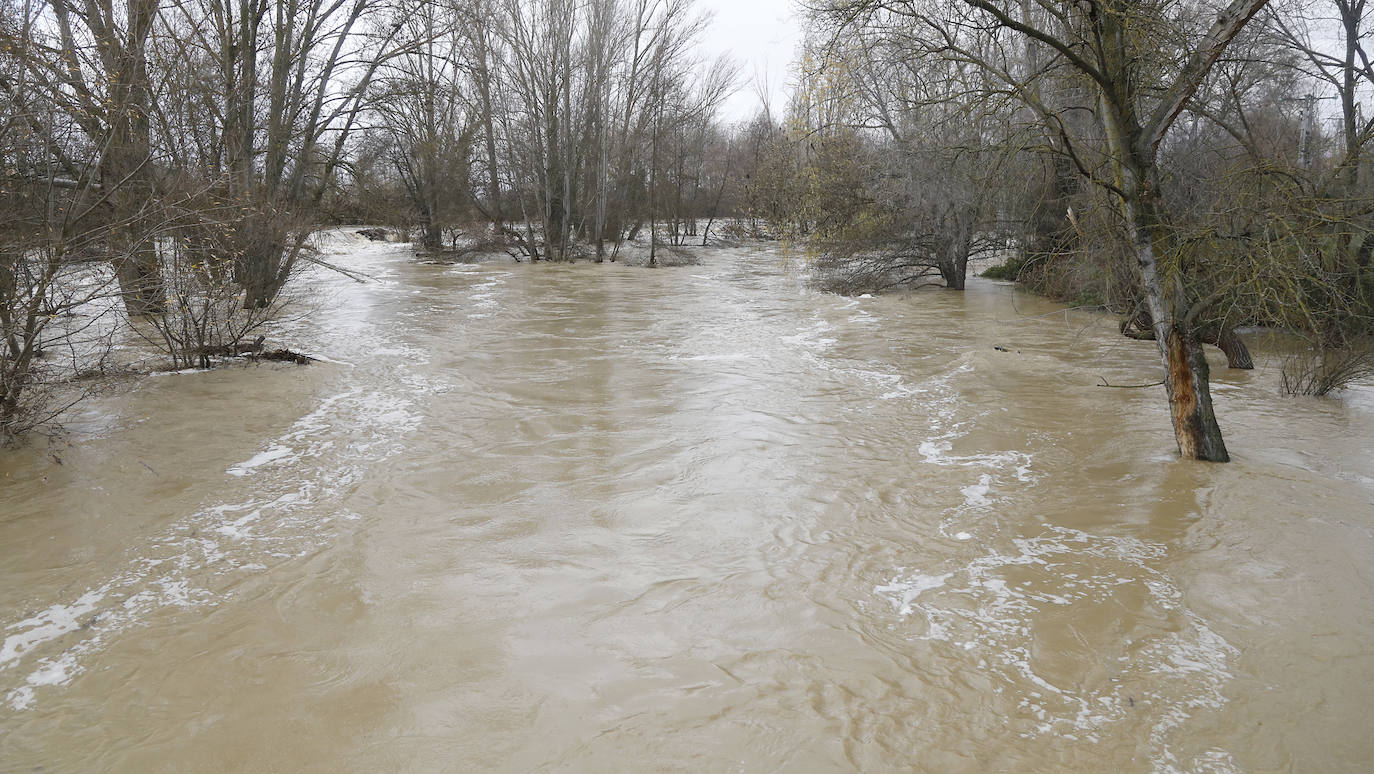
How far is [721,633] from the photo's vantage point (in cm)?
505

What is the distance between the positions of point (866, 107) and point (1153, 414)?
15.4 meters

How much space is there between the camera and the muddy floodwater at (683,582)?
409cm

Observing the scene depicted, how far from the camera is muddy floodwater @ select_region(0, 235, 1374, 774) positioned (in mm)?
4086

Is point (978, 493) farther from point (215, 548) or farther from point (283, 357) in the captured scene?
point (283, 357)

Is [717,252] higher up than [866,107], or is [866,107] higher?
[866,107]

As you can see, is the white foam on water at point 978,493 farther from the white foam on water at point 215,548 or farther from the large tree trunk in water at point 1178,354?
the white foam on water at point 215,548

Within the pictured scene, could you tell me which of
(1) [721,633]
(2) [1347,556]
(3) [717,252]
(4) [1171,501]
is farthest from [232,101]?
(3) [717,252]

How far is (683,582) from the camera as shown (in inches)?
225

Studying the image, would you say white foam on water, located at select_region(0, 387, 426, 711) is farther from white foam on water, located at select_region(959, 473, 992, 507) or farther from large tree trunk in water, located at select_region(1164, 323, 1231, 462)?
large tree trunk in water, located at select_region(1164, 323, 1231, 462)

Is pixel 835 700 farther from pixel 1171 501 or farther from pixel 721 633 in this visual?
pixel 1171 501

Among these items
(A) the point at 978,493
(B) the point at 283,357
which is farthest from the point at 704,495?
(B) the point at 283,357

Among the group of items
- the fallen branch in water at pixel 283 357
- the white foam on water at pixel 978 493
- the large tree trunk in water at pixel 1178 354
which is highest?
the large tree trunk in water at pixel 1178 354

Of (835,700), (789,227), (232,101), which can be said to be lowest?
(835,700)

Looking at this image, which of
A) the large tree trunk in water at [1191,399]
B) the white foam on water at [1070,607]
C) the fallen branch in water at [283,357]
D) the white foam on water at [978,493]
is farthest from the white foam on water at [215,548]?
the large tree trunk in water at [1191,399]
